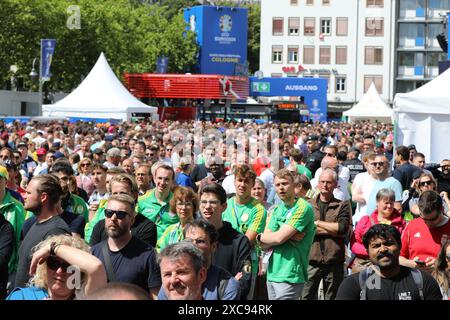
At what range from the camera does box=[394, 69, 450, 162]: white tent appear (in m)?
16.7

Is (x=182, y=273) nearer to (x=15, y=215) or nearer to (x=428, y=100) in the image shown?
(x=15, y=215)

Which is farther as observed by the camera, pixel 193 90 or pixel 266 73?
pixel 266 73

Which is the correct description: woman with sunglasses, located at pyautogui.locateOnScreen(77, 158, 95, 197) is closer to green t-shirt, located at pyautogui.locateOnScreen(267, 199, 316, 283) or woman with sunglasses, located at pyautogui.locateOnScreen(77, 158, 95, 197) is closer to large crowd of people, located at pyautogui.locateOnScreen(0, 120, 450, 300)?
large crowd of people, located at pyautogui.locateOnScreen(0, 120, 450, 300)

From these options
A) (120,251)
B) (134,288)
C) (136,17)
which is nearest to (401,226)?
(120,251)

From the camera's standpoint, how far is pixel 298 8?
88375 mm

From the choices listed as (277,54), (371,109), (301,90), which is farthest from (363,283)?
(277,54)

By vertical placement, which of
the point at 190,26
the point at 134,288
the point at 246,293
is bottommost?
the point at 246,293

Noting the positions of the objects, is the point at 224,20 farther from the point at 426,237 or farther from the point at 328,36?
the point at 426,237

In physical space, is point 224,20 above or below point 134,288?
above

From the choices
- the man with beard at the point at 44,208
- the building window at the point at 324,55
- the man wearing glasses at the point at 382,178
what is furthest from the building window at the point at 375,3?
the man with beard at the point at 44,208

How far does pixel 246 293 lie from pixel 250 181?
7.49 feet

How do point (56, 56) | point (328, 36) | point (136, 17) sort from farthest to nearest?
1. point (328, 36)
2. point (136, 17)
3. point (56, 56)

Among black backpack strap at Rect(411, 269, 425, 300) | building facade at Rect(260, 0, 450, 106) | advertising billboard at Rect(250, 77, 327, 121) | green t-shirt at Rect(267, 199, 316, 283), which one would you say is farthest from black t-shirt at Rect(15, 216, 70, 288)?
building facade at Rect(260, 0, 450, 106)

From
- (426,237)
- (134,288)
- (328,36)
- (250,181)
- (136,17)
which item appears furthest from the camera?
(328,36)
